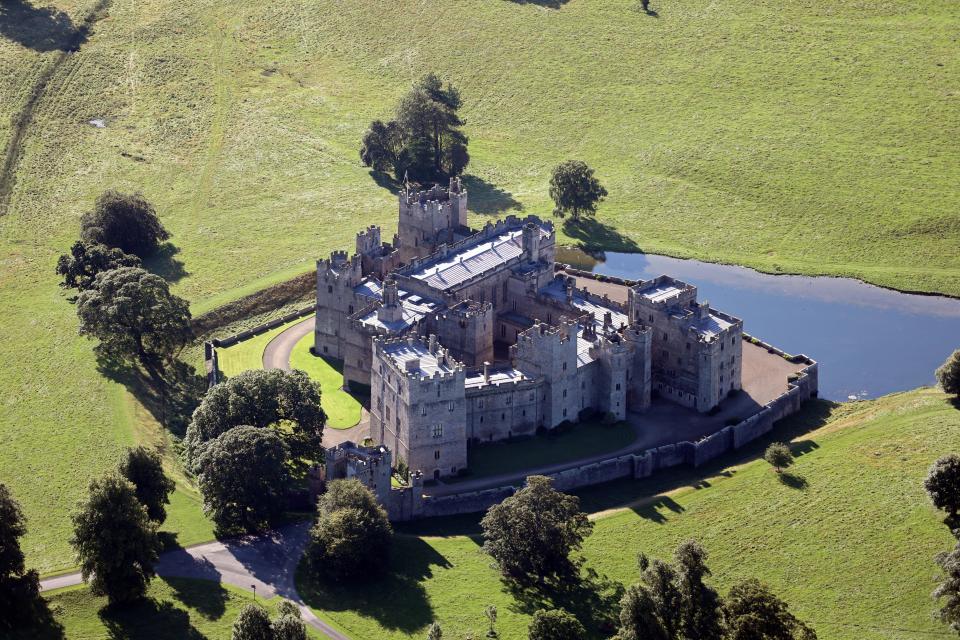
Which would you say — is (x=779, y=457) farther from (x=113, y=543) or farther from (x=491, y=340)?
(x=113, y=543)

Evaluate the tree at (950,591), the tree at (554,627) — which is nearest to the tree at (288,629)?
the tree at (554,627)

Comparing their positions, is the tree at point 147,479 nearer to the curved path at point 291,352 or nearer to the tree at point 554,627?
the curved path at point 291,352

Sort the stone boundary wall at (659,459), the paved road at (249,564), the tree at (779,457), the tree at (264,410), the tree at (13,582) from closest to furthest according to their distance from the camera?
the tree at (13,582)
the paved road at (249,564)
the stone boundary wall at (659,459)
the tree at (264,410)
the tree at (779,457)

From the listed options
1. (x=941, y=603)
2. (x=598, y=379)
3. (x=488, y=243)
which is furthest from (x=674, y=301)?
(x=941, y=603)

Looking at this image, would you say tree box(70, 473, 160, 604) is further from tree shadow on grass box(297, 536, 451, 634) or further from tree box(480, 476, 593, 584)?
tree box(480, 476, 593, 584)

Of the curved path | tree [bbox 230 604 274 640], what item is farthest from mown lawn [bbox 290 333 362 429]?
tree [bbox 230 604 274 640]

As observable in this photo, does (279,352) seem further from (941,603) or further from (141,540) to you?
(941,603)

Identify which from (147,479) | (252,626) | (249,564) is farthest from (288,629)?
(147,479)
